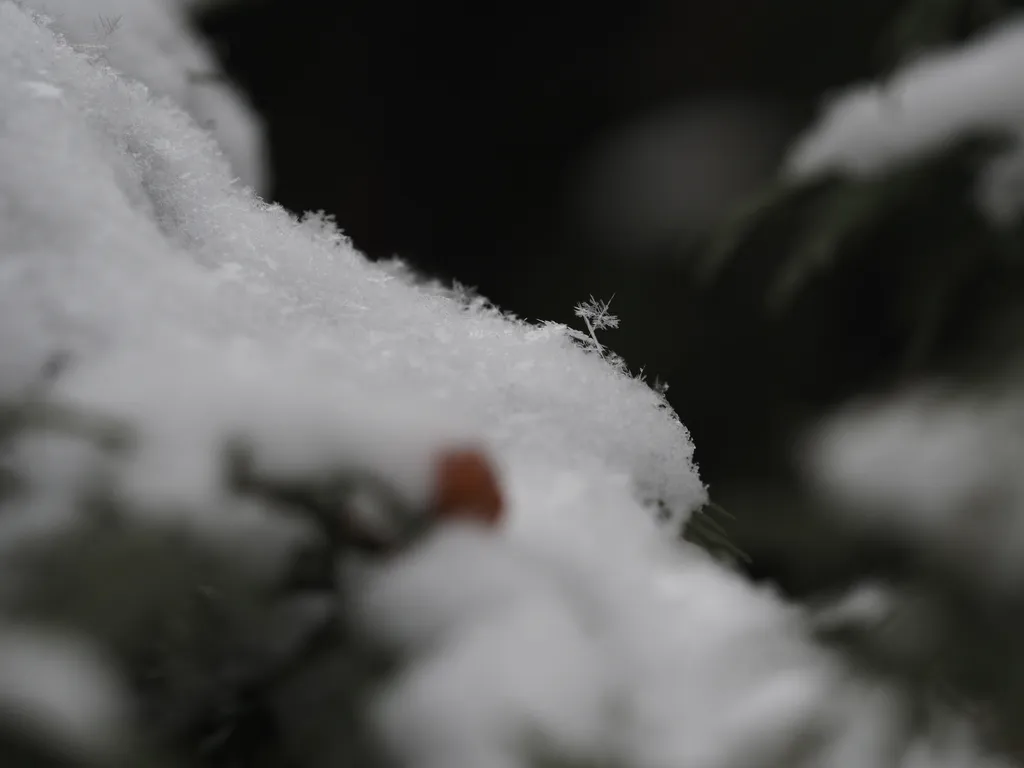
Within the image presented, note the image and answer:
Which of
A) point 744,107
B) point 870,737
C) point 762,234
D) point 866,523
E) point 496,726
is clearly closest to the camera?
point 496,726

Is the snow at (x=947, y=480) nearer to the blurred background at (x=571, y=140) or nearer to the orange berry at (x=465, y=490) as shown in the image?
the orange berry at (x=465, y=490)

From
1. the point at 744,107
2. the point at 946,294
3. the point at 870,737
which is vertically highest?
the point at 744,107

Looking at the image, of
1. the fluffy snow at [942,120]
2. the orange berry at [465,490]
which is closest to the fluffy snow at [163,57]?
the orange berry at [465,490]

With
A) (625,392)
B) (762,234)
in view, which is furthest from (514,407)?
(762,234)

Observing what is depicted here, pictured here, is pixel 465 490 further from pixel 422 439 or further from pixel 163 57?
pixel 163 57

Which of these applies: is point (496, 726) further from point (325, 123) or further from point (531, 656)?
point (325, 123)

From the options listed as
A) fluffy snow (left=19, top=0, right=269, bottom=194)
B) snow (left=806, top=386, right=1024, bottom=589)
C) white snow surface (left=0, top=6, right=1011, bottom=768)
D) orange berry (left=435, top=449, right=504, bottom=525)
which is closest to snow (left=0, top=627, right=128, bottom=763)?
white snow surface (left=0, top=6, right=1011, bottom=768)
